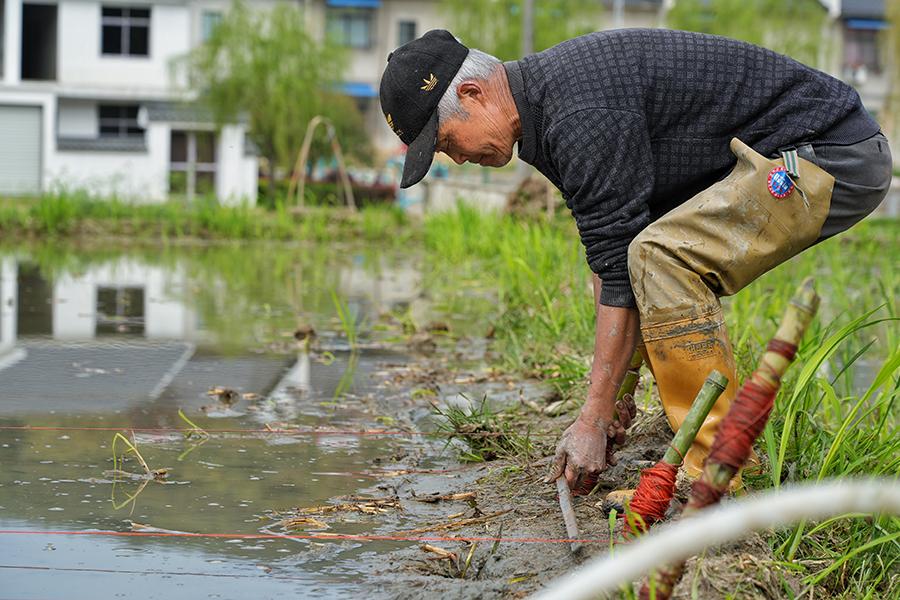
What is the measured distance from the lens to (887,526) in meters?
2.93

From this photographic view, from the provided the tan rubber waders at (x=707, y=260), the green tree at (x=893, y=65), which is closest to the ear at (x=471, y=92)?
the tan rubber waders at (x=707, y=260)

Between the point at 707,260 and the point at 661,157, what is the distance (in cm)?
31

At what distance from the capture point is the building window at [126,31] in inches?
1246

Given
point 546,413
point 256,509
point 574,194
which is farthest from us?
point 546,413

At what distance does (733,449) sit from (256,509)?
1.75 meters

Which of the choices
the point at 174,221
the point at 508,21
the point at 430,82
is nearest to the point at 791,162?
the point at 430,82

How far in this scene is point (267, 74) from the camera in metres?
25.4

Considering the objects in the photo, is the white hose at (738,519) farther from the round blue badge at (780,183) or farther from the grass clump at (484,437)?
the grass clump at (484,437)

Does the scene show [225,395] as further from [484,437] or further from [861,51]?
[861,51]

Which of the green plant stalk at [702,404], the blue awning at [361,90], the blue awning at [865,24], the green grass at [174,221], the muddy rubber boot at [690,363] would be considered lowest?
the blue awning at [361,90]

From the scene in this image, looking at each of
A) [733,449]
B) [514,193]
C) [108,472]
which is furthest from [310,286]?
[733,449]

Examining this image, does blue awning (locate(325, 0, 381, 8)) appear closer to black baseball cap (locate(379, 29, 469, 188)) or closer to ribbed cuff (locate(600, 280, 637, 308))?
black baseball cap (locate(379, 29, 469, 188))

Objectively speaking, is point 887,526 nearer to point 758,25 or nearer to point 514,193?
point 514,193

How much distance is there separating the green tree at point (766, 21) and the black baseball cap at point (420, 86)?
32045 mm
